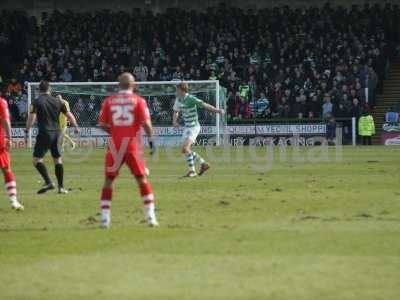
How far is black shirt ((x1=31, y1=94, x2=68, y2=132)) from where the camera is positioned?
1886 cm

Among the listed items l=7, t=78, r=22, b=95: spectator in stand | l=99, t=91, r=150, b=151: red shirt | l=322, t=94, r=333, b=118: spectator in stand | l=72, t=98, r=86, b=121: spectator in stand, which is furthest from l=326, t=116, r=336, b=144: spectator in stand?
l=99, t=91, r=150, b=151: red shirt

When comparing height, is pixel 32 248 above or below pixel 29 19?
below

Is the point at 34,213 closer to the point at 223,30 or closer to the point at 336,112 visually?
the point at 336,112

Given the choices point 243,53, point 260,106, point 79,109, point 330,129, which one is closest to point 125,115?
point 79,109

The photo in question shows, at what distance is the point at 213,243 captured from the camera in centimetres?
1208

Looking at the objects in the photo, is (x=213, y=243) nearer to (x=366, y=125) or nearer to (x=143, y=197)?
(x=143, y=197)

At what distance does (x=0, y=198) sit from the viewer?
18500 millimetres

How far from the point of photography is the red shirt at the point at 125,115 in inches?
529

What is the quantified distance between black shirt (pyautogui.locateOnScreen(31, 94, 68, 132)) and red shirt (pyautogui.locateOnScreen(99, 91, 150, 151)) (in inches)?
221

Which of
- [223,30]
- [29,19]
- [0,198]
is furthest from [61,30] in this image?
[0,198]

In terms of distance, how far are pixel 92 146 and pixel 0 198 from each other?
2116 centimetres

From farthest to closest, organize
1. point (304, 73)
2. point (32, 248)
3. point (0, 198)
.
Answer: point (304, 73), point (0, 198), point (32, 248)

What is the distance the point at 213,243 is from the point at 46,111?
779 cm

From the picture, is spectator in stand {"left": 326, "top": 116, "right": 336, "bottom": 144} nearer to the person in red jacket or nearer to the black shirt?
the black shirt
